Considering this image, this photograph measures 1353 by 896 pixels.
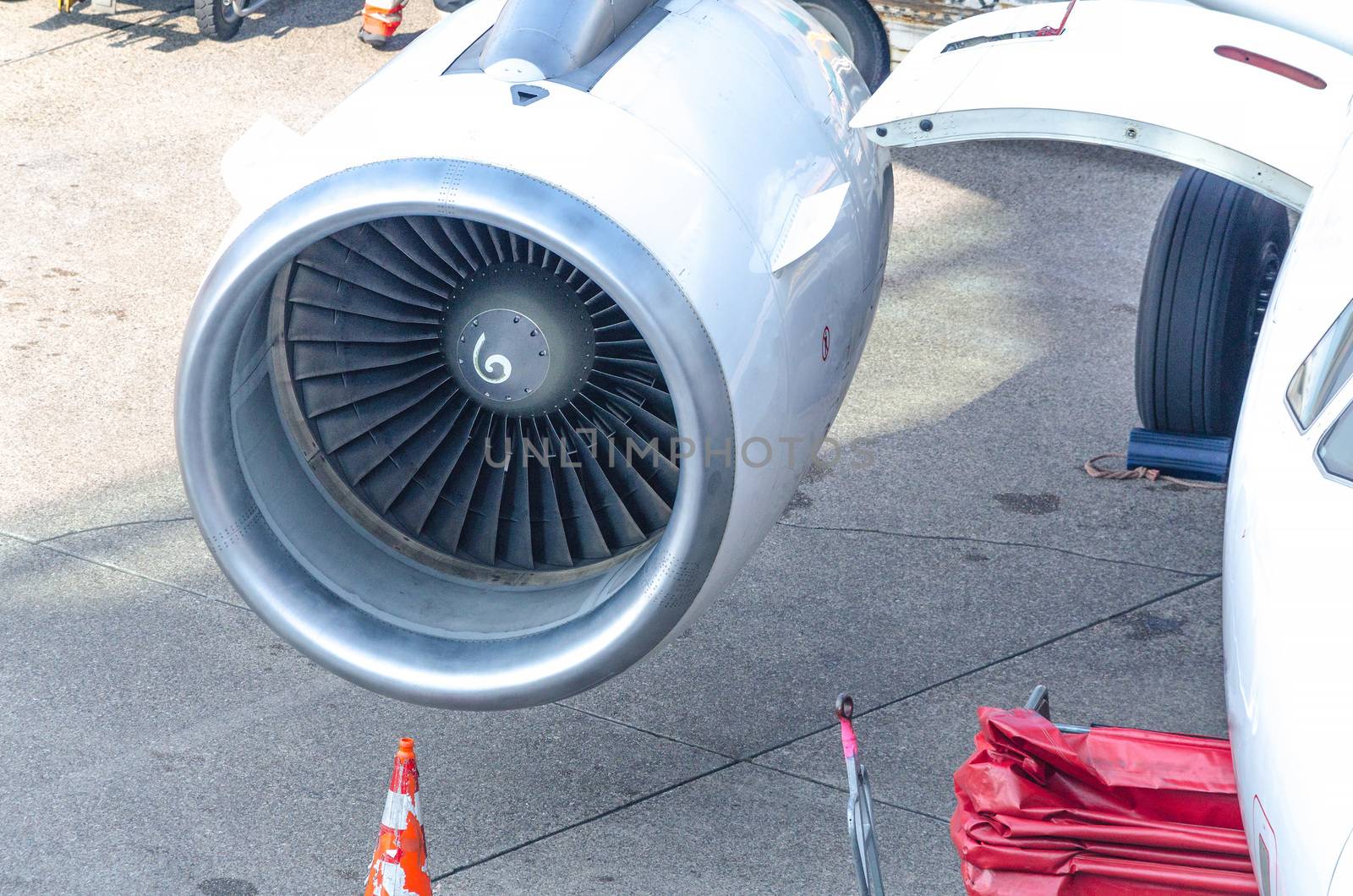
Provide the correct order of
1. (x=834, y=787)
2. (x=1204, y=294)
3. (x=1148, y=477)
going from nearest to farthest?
(x=834, y=787)
(x=1204, y=294)
(x=1148, y=477)

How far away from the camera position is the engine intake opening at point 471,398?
10.5ft

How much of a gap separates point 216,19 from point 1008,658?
6.57 meters

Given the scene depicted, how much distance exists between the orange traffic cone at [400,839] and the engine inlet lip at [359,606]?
0.17 meters

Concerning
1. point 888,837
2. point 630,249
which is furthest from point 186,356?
point 888,837

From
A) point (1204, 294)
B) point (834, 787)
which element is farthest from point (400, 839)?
point (1204, 294)

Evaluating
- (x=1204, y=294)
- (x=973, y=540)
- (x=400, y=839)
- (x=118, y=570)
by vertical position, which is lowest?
(x=118, y=570)

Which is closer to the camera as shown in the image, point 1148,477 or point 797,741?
point 797,741

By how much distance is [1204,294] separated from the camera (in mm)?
5180

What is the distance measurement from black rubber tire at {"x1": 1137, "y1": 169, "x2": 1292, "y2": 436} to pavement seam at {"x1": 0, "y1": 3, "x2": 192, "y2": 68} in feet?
21.9

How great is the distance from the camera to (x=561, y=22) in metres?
3.13

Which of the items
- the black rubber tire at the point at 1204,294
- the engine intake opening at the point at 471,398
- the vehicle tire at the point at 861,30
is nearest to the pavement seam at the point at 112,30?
the vehicle tire at the point at 861,30

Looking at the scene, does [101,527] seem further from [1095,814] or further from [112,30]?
[112,30]

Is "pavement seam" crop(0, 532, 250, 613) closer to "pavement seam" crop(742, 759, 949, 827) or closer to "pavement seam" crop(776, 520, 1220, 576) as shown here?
"pavement seam" crop(742, 759, 949, 827)

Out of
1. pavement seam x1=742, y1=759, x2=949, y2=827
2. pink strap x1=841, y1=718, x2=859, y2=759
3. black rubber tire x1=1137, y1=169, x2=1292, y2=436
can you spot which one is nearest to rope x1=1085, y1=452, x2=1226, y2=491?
black rubber tire x1=1137, y1=169, x2=1292, y2=436
